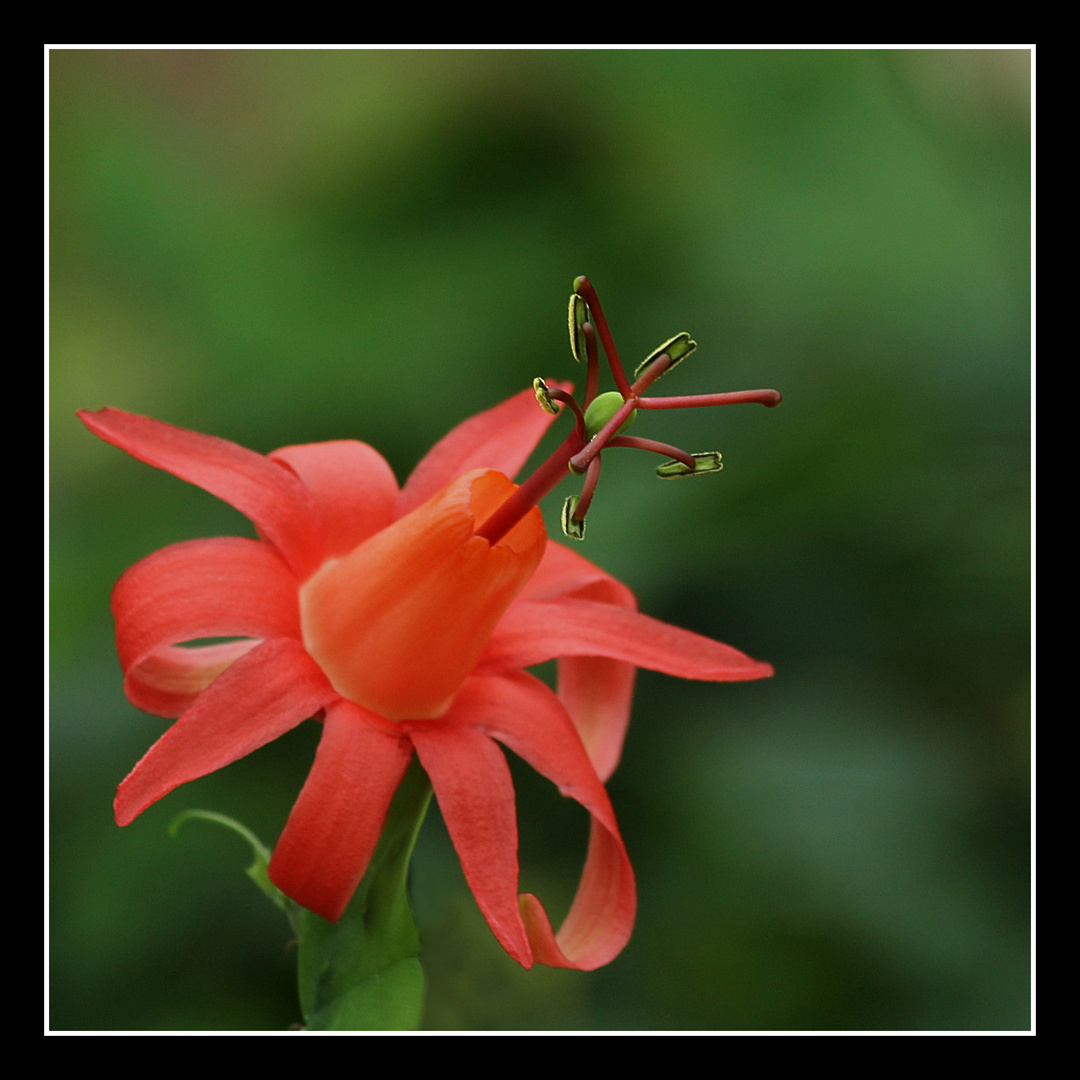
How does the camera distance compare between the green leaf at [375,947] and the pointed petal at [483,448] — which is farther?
the pointed petal at [483,448]

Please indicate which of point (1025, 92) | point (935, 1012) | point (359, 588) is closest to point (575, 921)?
point (359, 588)

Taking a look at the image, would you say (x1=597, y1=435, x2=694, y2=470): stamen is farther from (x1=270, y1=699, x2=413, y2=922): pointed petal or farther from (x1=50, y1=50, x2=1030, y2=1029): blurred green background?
(x1=50, y1=50, x2=1030, y2=1029): blurred green background

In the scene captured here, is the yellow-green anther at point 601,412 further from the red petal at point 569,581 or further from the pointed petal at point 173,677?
the pointed petal at point 173,677

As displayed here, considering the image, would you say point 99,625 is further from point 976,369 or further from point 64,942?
point 976,369

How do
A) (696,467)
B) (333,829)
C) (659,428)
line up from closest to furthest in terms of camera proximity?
(333,829) < (696,467) < (659,428)

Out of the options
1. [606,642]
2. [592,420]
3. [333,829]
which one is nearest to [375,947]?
[333,829]

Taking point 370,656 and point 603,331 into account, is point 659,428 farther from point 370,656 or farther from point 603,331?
point 370,656

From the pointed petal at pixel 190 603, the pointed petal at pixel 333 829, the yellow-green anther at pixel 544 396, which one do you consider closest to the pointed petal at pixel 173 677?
the pointed petal at pixel 190 603
